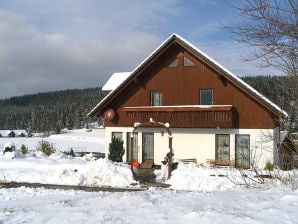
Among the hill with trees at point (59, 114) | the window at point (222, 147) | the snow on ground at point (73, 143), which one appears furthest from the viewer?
the hill with trees at point (59, 114)

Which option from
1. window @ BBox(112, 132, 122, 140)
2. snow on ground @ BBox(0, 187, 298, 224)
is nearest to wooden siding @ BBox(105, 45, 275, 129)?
window @ BBox(112, 132, 122, 140)

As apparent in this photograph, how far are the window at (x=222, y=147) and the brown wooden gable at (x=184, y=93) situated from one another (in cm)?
104

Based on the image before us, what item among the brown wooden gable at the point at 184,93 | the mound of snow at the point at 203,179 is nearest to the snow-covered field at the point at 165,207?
Answer: the mound of snow at the point at 203,179

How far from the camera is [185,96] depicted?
25516mm

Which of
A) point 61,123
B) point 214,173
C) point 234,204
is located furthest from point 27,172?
point 61,123

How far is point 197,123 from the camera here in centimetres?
2433

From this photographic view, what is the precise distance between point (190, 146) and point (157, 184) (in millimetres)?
6731

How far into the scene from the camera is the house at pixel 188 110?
77.0ft

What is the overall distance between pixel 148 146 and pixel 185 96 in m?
4.15

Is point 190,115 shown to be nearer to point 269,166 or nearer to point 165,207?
point 269,166

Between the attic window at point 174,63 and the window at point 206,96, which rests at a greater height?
the attic window at point 174,63

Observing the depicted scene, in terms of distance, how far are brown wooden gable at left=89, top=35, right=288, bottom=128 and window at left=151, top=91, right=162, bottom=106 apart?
10.2 inches

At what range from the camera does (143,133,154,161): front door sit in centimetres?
2678

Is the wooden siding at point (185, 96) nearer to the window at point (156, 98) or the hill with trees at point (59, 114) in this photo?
the window at point (156, 98)
